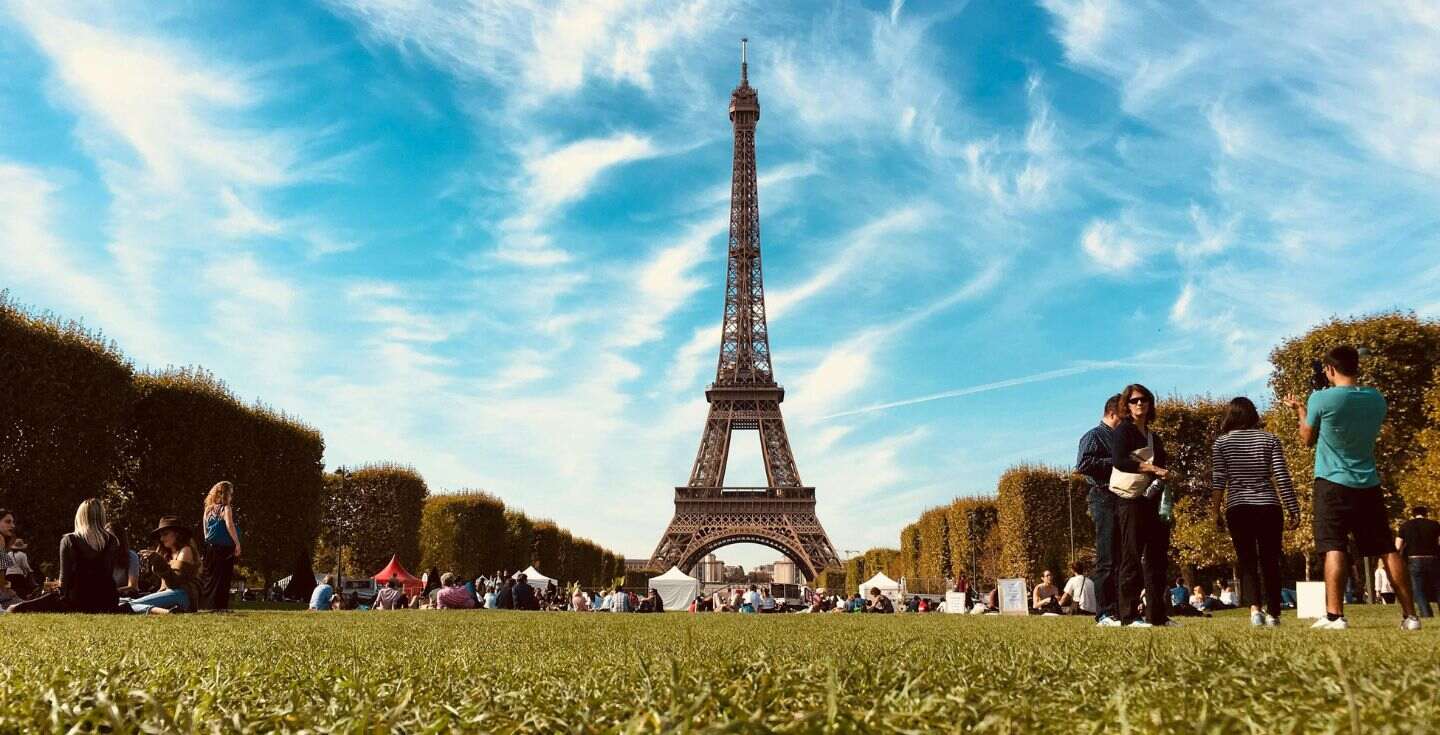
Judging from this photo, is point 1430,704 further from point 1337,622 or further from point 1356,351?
point 1356,351

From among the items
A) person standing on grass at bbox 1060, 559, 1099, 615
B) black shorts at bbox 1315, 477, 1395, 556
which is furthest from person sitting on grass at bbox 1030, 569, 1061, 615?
black shorts at bbox 1315, 477, 1395, 556

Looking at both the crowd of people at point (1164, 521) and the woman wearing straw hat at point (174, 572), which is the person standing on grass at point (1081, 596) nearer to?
the crowd of people at point (1164, 521)

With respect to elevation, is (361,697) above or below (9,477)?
below

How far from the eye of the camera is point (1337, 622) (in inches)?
255

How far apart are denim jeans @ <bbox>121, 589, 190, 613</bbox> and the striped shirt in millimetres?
10301

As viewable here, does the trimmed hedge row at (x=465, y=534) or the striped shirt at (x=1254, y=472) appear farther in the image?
the trimmed hedge row at (x=465, y=534)

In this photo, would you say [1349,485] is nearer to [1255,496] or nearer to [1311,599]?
[1255,496]

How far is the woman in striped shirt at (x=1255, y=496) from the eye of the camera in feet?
25.6

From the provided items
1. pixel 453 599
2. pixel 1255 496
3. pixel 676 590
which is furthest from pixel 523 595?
pixel 676 590

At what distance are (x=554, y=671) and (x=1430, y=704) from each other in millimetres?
2170

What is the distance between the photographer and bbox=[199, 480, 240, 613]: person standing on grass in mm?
10773

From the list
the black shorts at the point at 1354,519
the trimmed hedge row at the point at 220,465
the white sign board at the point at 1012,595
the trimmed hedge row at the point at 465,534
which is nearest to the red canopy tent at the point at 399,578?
the trimmed hedge row at the point at 220,465

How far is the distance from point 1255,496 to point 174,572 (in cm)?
1088

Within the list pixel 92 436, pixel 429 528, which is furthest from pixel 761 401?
pixel 92 436
